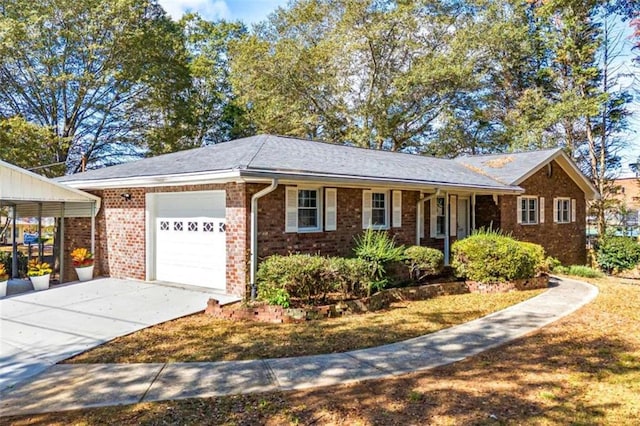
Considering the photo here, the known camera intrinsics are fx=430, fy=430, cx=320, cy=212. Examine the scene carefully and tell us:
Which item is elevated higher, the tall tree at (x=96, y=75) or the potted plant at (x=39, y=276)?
the tall tree at (x=96, y=75)

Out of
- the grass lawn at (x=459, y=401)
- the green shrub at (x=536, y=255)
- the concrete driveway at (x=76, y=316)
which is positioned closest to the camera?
the grass lawn at (x=459, y=401)

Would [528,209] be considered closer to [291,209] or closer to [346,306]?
[291,209]

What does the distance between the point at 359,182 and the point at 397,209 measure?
102 inches

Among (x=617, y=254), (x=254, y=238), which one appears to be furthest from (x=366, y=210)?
(x=617, y=254)

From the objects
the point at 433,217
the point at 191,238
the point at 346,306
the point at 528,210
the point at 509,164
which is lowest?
the point at 346,306

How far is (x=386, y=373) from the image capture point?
509 cm

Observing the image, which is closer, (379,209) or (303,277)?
(303,277)

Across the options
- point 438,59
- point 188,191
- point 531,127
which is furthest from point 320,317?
point 531,127

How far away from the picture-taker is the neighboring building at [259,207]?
8.96 m

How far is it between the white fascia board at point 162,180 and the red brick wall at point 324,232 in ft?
2.20

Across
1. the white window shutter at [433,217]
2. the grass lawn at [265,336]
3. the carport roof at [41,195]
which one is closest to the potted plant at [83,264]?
the carport roof at [41,195]

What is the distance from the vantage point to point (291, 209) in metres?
9.66

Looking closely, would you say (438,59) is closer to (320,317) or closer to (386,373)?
(320,317)

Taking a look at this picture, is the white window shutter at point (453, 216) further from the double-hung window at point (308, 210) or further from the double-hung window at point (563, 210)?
the double-hung window at point (308, 210)
